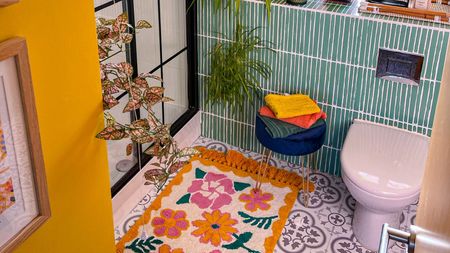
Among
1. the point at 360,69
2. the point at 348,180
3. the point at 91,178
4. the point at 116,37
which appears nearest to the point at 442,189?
the point at 91,178

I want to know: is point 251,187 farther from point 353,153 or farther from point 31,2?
point 31,2

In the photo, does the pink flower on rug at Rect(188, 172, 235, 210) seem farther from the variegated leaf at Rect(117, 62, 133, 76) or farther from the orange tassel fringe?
the variegated leaf at Rect(117, 62, 133, 76)

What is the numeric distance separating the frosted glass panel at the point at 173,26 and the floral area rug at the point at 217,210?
694 mm

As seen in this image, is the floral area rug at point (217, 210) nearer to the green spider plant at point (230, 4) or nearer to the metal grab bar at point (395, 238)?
the green spider plant at point (230, 4)

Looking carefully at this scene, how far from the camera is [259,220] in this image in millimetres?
2805

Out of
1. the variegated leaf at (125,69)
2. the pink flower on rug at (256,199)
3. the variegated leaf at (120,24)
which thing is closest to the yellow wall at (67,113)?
the variegated leaf at (125,69)

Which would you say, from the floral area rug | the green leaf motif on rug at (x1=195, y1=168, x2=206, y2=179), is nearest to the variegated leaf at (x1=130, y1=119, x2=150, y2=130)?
the floral area rug

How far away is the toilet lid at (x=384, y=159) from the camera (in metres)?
2.38

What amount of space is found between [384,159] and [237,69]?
936 mm

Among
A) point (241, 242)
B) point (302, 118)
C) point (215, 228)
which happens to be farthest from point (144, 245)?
point (302, 118)

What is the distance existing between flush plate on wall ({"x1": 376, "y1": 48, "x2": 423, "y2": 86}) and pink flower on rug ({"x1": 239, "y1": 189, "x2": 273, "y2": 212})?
0.89 meters

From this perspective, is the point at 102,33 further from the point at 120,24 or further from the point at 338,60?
the point at 338,60

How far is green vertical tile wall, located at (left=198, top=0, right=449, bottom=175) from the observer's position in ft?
8.75

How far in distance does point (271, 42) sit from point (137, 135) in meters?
1.37
